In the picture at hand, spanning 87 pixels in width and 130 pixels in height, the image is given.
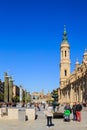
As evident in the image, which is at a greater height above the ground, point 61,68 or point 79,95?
point 61,68

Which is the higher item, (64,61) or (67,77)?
(64,61)

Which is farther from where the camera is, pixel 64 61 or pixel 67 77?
pixel 67 77

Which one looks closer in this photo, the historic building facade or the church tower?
the historic building facade

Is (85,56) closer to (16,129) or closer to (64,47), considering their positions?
(64,47)

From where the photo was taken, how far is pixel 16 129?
19.4m

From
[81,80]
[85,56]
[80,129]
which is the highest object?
[85,56]

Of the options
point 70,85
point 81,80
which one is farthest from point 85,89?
point 70,85

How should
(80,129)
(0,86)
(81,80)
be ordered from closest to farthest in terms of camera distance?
(80,129) < (81,80) < (0,86)

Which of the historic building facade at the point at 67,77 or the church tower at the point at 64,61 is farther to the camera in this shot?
the church tower at the point at 64,61

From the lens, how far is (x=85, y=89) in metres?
85.1

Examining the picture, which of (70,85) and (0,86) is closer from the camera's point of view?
(70,85)

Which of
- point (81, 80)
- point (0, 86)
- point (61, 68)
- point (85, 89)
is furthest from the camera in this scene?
point (0, 86)

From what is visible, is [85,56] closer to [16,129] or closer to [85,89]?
[85,89]

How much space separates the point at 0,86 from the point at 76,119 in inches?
6014
